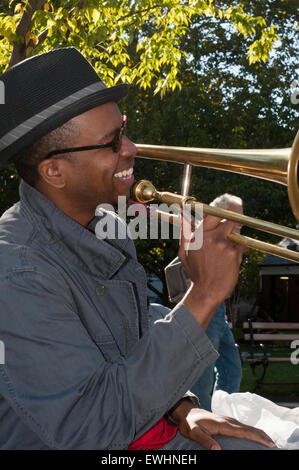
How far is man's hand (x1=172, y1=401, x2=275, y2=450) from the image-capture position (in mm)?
1824

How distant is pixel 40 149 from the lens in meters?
2.01

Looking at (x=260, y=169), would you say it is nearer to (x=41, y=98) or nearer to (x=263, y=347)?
(x=41, y=98)

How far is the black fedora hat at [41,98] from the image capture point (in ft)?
6.14


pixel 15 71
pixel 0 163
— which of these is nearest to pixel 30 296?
pixel 0 163

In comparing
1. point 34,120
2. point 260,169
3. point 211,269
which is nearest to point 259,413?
point 260,169

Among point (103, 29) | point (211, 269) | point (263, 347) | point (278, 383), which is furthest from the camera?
point (263, 347)

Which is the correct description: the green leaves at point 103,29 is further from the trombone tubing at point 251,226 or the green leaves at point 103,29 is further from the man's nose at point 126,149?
the trombone tubing at point 251,226

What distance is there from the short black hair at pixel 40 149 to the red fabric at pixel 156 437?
0.93 metres

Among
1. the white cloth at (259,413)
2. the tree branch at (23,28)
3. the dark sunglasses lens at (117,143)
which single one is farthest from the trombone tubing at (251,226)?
the tree branch at (23,28)

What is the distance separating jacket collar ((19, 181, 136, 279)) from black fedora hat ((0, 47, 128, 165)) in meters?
0.20

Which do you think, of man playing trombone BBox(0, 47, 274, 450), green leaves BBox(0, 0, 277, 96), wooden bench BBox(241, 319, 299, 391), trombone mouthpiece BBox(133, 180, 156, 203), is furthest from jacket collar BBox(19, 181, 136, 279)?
wooden bench BBox(241, 319, 299, 391)

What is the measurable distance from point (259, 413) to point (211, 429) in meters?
1.07

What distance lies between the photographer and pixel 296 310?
74.7ft

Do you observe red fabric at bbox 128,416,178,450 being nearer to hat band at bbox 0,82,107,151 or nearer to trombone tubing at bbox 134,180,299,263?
trombone tubing at bbox 134,180,299,263
